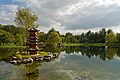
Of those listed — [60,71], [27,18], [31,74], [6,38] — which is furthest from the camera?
[6,38]

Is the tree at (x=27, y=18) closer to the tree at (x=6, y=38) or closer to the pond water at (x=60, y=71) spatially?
the pond water at (x=60, y=71)

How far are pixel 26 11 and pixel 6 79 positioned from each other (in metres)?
53.5

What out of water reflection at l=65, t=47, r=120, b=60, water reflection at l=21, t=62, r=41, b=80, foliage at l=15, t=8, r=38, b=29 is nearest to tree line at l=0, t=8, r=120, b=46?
foliage at l=15, t=8, r=38, b=29

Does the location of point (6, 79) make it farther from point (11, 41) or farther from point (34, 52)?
point (11, 41)

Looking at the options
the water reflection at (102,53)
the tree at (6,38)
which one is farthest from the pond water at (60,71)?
the tree at (6,38)

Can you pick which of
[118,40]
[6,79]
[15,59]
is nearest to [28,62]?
[15,59]

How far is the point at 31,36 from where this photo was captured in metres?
72.1

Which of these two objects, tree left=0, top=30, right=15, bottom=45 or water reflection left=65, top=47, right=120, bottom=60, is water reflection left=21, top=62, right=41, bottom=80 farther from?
tree left=0, top=30, right=15, bottom=45

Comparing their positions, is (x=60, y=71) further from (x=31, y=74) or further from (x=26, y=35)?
(x=26, y=35)

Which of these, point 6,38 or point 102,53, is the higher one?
point 6,38

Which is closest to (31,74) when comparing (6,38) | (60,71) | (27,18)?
(60,71)

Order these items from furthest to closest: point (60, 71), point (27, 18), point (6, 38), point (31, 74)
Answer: point (6, 38)
point (27, 18)
point (60, 71)
point (31, 74)

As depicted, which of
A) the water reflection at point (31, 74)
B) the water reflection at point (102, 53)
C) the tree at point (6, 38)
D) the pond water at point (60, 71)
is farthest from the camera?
the tree at point (6, 38)

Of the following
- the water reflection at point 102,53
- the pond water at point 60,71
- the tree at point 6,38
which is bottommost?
the pond water at point 60,71
